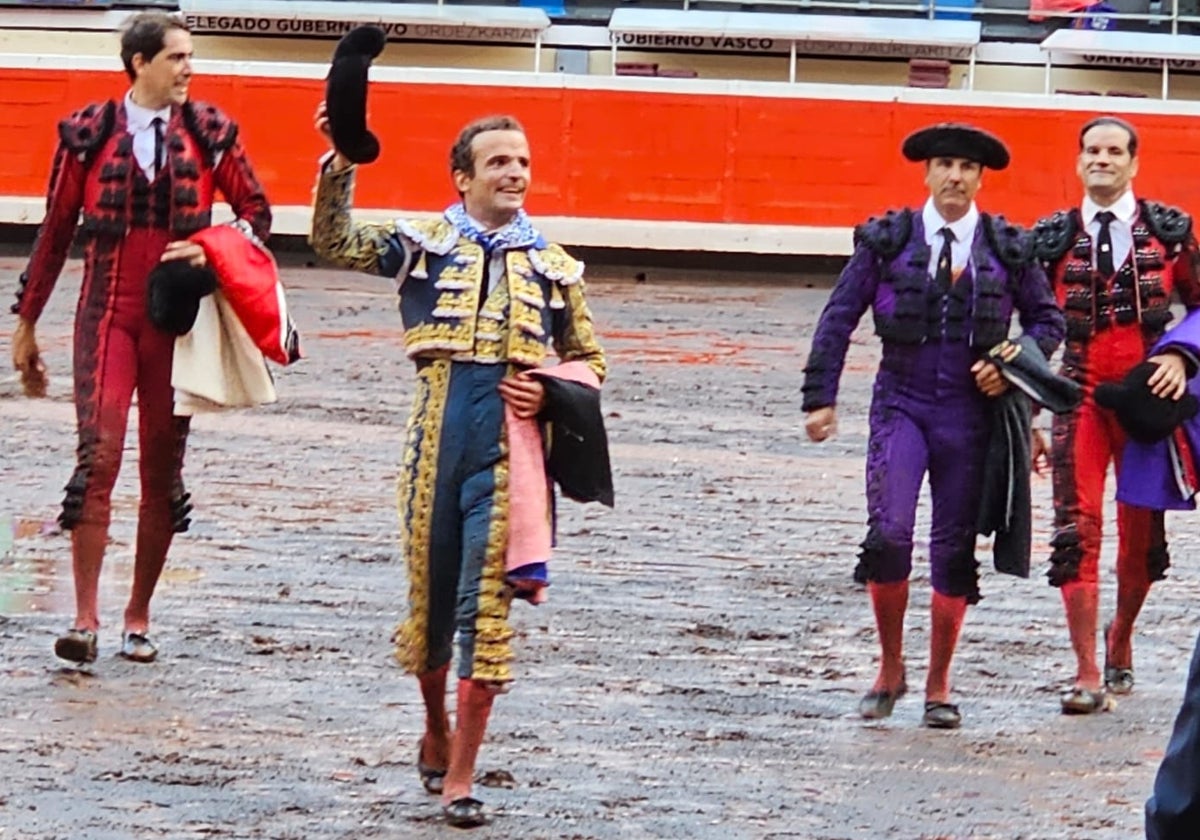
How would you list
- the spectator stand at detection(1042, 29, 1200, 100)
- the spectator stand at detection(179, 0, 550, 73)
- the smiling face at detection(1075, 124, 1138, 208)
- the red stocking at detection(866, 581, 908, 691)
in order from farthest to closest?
1. the spectator stand at detection(179, 0, 550, 73)
2. the spectator stand at detection(1042, 29, 1200, 100)
3. the smiling face at detection(1075, 124, 1138, 208)
4. the red stocking at detection(866, 581, 908, 691)

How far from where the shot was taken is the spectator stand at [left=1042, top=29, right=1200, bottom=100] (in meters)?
21.0

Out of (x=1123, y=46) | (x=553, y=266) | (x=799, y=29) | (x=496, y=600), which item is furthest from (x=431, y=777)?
(x=1123, y=46)

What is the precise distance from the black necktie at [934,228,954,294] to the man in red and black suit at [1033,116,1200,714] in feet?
1.82

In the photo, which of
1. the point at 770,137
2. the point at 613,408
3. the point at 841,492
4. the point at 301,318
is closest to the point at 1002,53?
the point at 770,137

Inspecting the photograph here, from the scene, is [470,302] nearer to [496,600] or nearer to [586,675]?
[496,600]

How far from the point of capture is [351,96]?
529 cm

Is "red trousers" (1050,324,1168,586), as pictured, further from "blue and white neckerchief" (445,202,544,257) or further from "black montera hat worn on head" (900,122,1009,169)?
"blue and white neckerchief" (445,202,544,257)

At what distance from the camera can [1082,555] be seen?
22.7ft

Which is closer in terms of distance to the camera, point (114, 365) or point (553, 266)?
point (553, 266)

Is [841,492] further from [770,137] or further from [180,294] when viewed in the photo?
[770,137]

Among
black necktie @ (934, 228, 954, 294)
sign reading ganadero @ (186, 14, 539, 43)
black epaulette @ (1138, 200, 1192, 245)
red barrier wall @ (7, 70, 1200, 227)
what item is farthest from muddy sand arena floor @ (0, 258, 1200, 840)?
sign reading ganadero @ (186, 14, 539, 43)

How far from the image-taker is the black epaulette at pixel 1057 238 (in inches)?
281

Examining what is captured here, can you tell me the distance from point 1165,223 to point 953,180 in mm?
815

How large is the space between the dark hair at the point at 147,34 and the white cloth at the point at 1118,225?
2.55 m
